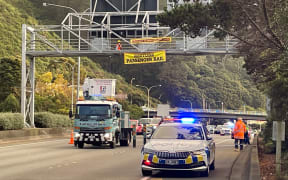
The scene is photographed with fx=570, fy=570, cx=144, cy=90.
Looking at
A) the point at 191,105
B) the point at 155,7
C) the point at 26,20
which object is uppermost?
the point at 26,20

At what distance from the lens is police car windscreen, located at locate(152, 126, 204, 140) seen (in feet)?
54.0

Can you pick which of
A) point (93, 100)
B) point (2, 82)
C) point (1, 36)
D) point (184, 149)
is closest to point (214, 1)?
point (184, 149)

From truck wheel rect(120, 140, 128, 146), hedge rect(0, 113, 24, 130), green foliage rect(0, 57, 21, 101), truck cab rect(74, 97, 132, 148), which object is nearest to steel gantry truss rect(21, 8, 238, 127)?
hedge rect(0, 113, 24, 130)

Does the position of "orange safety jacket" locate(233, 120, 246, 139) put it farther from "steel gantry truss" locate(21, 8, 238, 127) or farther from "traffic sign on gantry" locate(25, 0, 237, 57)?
"traffic sign on gantry" locate(25, 0, 237, 57)

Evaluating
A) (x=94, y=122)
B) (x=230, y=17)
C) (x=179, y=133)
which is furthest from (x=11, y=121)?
(x=179, y=133)

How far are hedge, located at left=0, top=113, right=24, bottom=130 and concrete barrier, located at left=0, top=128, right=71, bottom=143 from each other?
2.37ft

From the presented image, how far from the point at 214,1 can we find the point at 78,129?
1314 cm

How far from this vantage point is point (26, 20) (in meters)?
132

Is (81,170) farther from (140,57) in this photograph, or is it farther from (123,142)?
(140,57)

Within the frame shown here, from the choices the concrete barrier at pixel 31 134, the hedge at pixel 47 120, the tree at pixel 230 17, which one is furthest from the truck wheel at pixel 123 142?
the hedge at pixel 47 120

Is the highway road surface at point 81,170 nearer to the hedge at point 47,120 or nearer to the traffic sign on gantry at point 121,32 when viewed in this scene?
the traffic sign on gantry at point 121,32

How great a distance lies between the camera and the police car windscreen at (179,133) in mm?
16469

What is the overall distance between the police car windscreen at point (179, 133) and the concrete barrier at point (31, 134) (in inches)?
749

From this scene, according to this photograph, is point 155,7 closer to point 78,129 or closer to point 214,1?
point 78,129
